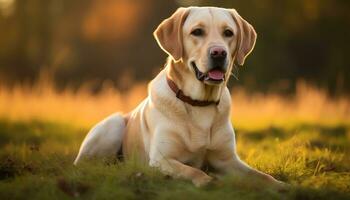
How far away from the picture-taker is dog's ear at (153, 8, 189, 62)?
17.1 feet

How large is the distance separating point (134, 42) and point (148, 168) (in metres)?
23.6

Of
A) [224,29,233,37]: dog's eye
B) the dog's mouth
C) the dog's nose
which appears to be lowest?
the dog's mouth

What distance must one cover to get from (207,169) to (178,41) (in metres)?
1.22

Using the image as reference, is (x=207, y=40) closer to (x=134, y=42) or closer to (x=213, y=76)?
(x=213, y=76)

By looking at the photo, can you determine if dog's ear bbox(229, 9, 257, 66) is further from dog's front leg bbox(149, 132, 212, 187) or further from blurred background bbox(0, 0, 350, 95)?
blurred background bbox(0, 0, 350, 95)

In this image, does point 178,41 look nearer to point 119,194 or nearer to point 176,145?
point 176,145

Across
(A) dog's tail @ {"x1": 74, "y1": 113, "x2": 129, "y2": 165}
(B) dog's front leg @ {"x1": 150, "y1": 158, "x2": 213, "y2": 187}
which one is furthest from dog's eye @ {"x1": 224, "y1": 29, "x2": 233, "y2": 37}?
(A) dog's tail @ {"x1": 74, "y1": 113, "x2": 129, "y2": 165}

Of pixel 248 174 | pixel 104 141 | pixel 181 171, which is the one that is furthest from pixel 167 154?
pixel 104 141

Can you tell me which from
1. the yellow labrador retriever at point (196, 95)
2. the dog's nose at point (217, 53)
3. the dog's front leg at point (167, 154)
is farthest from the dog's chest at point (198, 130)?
the dog's nose at point (217, 53)

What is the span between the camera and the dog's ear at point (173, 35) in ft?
17.1

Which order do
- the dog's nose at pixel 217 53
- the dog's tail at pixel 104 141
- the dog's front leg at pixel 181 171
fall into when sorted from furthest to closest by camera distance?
the dog's tail at pixel 104 141
the dog's nose at pixel 217 53
the dog's front leg at pixel 181 171

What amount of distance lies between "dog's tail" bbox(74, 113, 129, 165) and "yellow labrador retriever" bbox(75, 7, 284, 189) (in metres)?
0.72

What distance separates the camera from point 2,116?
10.9m

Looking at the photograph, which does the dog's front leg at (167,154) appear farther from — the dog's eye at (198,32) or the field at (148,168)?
the dog's eye at (198,32)
